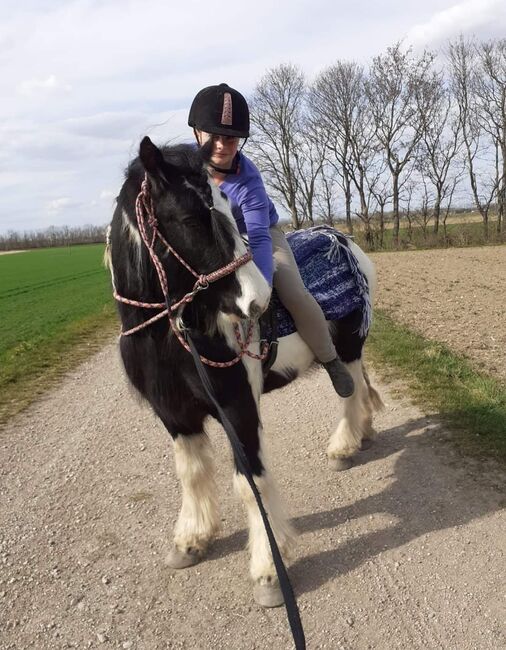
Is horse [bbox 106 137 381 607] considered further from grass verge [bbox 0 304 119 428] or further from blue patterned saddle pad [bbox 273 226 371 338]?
grass verge [bbox 0 304 119 428]

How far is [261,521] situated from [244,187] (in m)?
1.99

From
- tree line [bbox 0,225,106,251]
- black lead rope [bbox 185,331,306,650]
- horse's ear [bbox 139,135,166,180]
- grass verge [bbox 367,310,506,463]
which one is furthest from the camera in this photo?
tree line [bbox 0,225,106,251]

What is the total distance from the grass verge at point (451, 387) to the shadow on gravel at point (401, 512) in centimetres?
34

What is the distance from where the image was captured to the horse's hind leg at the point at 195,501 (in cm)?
341

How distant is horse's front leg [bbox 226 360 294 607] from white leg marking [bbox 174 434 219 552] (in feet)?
1.17

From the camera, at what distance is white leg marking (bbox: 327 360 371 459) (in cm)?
460

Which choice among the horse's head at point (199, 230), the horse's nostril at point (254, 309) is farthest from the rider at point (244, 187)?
the horse's nostril at point (254, 309)

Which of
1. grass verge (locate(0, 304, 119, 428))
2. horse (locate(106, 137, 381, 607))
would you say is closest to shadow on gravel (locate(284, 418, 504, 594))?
horse (locate(106, 137, 381, 607))

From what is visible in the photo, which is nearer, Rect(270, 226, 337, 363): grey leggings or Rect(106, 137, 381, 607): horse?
Rect(106, 137, 381, 607): horse

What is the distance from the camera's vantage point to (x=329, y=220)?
50.0 meters

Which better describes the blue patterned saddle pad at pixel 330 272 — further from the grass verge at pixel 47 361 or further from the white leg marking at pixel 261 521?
the grass verge at pixel 47 361

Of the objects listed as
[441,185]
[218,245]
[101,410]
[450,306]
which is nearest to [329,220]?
[441,185]

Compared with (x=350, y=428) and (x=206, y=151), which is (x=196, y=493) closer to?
(x=350, y=428)

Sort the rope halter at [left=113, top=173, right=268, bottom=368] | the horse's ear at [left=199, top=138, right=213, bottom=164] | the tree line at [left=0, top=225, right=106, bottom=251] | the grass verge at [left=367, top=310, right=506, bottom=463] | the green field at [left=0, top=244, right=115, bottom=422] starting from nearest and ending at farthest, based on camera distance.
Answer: the rope halter at [left=113, top=173, right=268, bottom=368] < the horse's ear at [left=199, top=138, right=213, bottom=164] < the grass verge at [left=367, top=310, right=506, bottom=463] < the green field at [left=0, top=244, right=115, bottom=422] < the tree line at [left=0, top=225, right=106, bottom=251]
